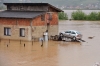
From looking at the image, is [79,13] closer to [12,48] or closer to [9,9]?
[9,9]

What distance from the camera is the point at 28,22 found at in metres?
42.0

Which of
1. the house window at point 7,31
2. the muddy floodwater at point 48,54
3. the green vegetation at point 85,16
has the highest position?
the green vegetation at point 85,16

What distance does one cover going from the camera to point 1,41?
41656 mm

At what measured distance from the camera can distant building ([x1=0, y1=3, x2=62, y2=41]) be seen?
1654 inches

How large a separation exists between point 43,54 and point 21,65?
6.27 m

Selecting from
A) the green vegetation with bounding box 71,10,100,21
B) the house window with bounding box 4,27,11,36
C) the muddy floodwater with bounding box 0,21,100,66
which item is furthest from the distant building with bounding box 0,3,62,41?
the green vegetation with bounding box 71,10,100,21

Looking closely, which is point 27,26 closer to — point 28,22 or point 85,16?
point 28,22

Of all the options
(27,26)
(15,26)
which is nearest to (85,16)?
(15,26)

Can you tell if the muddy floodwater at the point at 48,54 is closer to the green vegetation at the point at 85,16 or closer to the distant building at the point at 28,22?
the distant building at the point at 28,22

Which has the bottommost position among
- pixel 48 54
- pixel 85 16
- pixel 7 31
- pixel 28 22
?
pixel 48 54

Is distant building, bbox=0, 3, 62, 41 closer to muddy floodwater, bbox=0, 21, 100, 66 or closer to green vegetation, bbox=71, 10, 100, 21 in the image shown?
muddy floodwater, bbox=0, 21, 100, 66

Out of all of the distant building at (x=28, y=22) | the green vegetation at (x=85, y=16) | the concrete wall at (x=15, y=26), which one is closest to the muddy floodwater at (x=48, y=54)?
the concrete wall at (x=15, y=26)

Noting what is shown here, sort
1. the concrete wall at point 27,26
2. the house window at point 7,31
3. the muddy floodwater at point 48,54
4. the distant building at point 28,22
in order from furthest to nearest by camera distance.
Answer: the house window at point 7,31, the distant building at point 28,22, the concrete wall at point 27,26, the muddy floodwater at point 48,54

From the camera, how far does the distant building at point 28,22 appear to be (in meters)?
42.0
